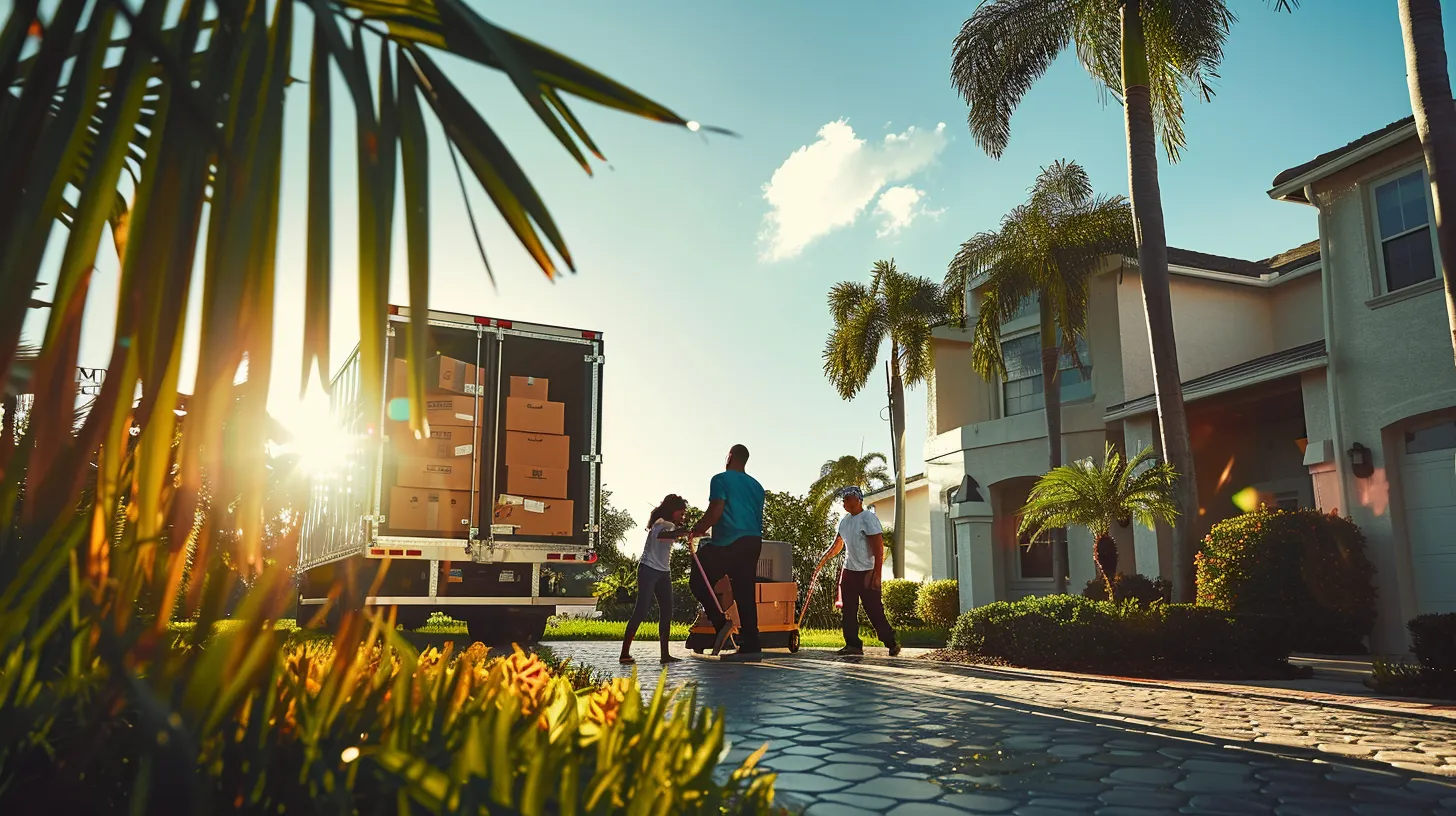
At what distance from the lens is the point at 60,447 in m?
1.74

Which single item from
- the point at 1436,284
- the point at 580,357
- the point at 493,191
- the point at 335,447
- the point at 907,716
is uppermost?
the point at 1436,284

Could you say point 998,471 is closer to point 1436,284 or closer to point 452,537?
point 1436,284

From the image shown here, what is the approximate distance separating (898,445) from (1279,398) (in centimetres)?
1219

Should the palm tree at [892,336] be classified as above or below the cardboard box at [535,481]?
above

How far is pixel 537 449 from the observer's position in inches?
494

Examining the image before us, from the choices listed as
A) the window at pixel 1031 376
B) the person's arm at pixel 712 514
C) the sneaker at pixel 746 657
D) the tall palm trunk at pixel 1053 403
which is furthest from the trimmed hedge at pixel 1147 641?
the window at pixel 1031 376

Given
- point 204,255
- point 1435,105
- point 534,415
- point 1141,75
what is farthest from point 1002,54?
point 204,255

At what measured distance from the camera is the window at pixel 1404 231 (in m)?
14.0

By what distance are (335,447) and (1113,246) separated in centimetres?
1605

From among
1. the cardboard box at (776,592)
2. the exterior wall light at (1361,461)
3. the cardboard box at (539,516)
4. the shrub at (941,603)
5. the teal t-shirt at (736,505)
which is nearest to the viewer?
the teal t-shirt at (736,505)

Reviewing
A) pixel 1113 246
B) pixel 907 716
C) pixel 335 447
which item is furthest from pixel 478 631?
pixel 1113 246

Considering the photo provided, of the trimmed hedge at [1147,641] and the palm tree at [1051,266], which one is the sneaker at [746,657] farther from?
the palm tree at [1051,266]

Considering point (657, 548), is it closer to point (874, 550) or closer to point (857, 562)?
point (857, 562)

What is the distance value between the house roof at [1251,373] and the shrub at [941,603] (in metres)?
6.44
